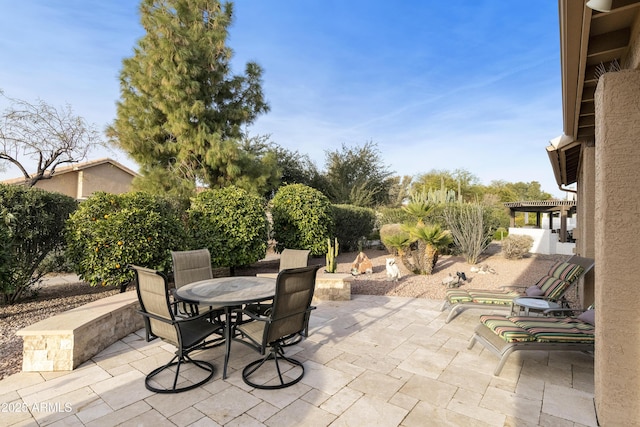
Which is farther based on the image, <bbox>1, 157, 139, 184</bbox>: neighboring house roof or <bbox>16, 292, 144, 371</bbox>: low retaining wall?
<bbox>1, 157, 139, 184</bbox>: neighboring house roof

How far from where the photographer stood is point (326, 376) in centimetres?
319

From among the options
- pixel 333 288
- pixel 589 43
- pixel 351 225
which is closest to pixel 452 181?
pixel 351 225

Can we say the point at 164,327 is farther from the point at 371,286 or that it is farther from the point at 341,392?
the point at 371,286

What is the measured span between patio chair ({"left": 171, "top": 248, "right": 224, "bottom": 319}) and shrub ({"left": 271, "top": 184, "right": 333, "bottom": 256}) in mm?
4580

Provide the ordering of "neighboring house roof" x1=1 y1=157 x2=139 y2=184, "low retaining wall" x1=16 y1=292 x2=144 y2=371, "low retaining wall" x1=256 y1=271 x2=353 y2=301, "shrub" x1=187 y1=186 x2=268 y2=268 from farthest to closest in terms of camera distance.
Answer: "neighboring house roof" x1=1 y1=157 x2=139 y2=184, "shrub" x1=187 y1=186 x2=268 y2=268, "low retaining wall" x1=256 y1=271 x2=353 y2=301, "low retaining wall" x1=16 y1=292 x2=144 y2=371

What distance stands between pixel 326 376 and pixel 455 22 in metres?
9.96

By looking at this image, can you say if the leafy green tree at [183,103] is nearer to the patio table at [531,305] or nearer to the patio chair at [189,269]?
the patio chair at [189,269]

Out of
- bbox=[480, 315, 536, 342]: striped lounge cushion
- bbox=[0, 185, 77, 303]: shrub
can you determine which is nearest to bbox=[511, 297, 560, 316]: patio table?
bbox=[480, 315, 536, 342]: striped lounge cushion

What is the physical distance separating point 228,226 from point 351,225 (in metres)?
7.15

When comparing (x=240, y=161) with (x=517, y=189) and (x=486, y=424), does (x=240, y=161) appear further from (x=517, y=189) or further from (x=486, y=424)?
(x=517, y=189)

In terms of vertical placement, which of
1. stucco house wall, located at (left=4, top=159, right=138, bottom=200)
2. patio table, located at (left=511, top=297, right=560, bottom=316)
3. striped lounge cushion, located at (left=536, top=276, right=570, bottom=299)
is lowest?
patio table, located at (left=511, top=297, right=560, bottom=316)

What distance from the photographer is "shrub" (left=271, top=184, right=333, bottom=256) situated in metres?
9.27

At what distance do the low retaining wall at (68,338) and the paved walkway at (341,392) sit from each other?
0.11 m

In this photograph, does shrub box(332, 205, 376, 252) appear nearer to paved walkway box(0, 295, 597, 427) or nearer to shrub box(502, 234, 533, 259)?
shrub box(502, 234, 533, 259)
